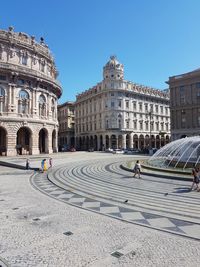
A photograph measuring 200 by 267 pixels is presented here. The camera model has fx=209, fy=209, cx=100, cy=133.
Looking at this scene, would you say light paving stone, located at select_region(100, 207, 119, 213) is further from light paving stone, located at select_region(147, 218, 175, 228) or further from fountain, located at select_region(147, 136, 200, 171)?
fountain, located at select_region(147, 136, 200, 171)

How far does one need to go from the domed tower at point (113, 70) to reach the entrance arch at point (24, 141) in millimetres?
36076

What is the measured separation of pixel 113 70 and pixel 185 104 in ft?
94.8

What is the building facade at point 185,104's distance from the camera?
48.4 metres

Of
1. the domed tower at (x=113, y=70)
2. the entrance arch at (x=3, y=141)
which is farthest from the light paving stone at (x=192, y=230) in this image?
the domed tower at (x=113, y=70)

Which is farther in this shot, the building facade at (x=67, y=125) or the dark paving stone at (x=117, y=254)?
the building facade at (x=67, y=125)

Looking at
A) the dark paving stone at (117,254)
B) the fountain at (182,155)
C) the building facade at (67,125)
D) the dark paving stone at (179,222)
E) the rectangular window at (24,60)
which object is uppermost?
the rectangular window at (24,60)

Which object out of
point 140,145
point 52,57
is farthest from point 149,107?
point 52,57

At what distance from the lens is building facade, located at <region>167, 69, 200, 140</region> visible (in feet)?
159

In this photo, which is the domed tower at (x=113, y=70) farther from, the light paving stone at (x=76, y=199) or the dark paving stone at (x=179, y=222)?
the dark paving stone at (x=179, y=222)

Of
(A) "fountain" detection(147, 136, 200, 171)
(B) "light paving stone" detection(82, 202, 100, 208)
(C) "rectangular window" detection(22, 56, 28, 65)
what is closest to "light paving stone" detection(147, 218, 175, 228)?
(B) "light paving stone" detection(82, 202, 100, 208)

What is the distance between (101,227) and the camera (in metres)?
7.46

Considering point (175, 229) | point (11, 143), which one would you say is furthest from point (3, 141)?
point (175, 229)

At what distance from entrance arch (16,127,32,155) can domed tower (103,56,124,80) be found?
1420 inches

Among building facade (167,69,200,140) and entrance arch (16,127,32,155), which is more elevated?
building facade (167,69,200,140)
